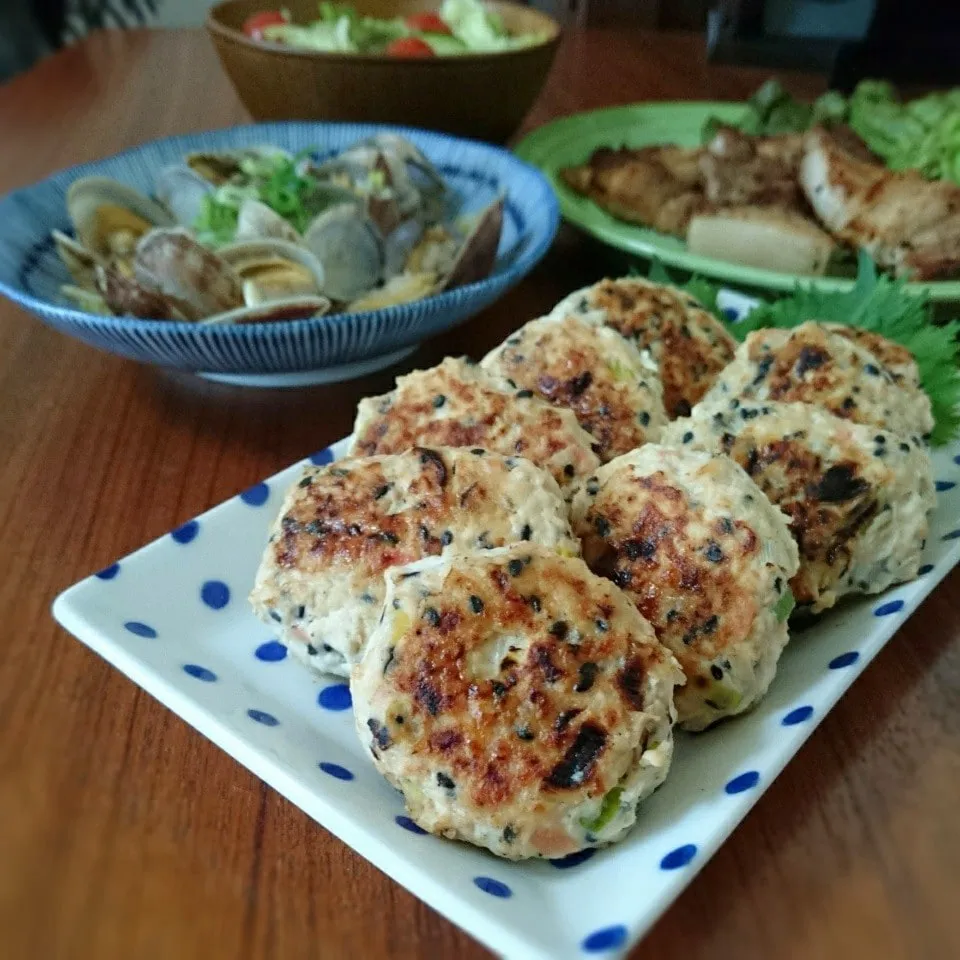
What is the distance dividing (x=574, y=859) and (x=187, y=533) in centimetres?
64

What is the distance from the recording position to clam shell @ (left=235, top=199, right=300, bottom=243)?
183 cm

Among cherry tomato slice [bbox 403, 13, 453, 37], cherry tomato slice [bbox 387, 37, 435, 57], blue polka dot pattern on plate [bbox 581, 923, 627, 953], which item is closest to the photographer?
blue polka dot pattern on plate [bbox 581, 923, 627, 953]

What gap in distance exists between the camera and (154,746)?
3.40ft

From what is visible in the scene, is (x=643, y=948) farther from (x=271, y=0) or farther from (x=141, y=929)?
(x=271, y=0)

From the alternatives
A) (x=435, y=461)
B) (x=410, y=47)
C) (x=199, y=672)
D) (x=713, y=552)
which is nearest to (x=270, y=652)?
(x=199, y=672)

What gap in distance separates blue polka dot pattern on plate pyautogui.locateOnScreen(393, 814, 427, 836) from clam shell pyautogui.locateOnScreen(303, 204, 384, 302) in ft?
3.75

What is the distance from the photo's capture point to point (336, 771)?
92 cm

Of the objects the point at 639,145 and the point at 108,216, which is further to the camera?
the point at 639,145

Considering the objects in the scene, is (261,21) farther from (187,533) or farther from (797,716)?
(797,716)

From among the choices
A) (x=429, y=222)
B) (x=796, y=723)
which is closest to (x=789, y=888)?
(x=796, y=723)

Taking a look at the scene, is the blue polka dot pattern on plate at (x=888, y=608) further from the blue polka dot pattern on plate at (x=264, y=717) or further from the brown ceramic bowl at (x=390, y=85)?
the brown ceramic bowl at (x=390, y=85)

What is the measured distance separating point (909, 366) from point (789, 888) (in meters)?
0.79

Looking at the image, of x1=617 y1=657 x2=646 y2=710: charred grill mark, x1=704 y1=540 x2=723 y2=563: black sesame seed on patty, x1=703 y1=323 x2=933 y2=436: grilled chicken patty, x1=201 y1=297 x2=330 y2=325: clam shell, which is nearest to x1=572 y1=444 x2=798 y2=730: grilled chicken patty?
x1=704 y1=540 x2=723 y2=563: black sesame seed on patty

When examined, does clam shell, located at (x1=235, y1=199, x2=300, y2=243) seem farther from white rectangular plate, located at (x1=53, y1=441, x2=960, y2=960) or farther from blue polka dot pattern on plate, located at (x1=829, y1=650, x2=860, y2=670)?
blue polka dot pattern on plate, located at (x1=829, y1=650, x2=860, y2=670)
